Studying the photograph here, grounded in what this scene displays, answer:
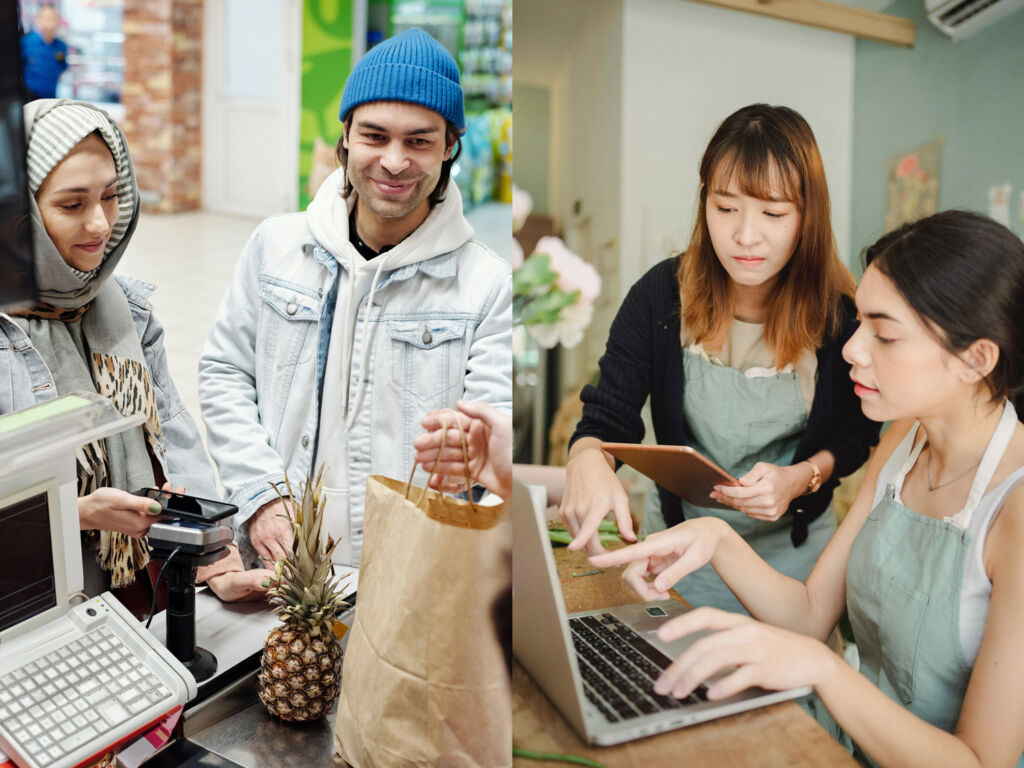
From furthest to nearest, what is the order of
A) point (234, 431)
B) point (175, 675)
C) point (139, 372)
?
point (234, 431) < point (139, 372) < point (175, 675)

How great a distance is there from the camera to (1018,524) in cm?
80

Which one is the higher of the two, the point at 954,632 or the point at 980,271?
the point at 980,271

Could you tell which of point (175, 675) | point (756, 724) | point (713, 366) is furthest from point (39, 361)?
point (756, 724)

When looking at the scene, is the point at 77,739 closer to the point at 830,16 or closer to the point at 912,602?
the point at 912,602

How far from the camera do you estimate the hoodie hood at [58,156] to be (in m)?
1.64

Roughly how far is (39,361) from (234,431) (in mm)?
441

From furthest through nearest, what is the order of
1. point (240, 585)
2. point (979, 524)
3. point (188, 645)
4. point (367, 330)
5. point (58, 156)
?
point (367, 330)
point (58, 156)
point (240, 585)
point (188, 645)
point (979, 524)

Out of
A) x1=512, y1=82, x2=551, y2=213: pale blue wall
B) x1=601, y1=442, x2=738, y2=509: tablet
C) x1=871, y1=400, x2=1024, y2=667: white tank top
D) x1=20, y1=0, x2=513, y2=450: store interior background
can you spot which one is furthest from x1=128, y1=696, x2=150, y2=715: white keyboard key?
x1=20, y1=0, x2=513, y2=450: store interior background

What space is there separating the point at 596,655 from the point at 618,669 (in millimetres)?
29

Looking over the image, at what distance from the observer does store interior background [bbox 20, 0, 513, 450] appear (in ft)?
27.1

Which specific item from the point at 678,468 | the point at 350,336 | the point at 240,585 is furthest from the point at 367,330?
the point at 678,468

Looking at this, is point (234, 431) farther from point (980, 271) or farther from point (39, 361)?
point (980, 271)

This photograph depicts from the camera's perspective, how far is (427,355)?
77.8 inches

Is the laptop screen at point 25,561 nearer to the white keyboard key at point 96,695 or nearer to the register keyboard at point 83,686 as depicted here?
the register keyboard at point 83,686
